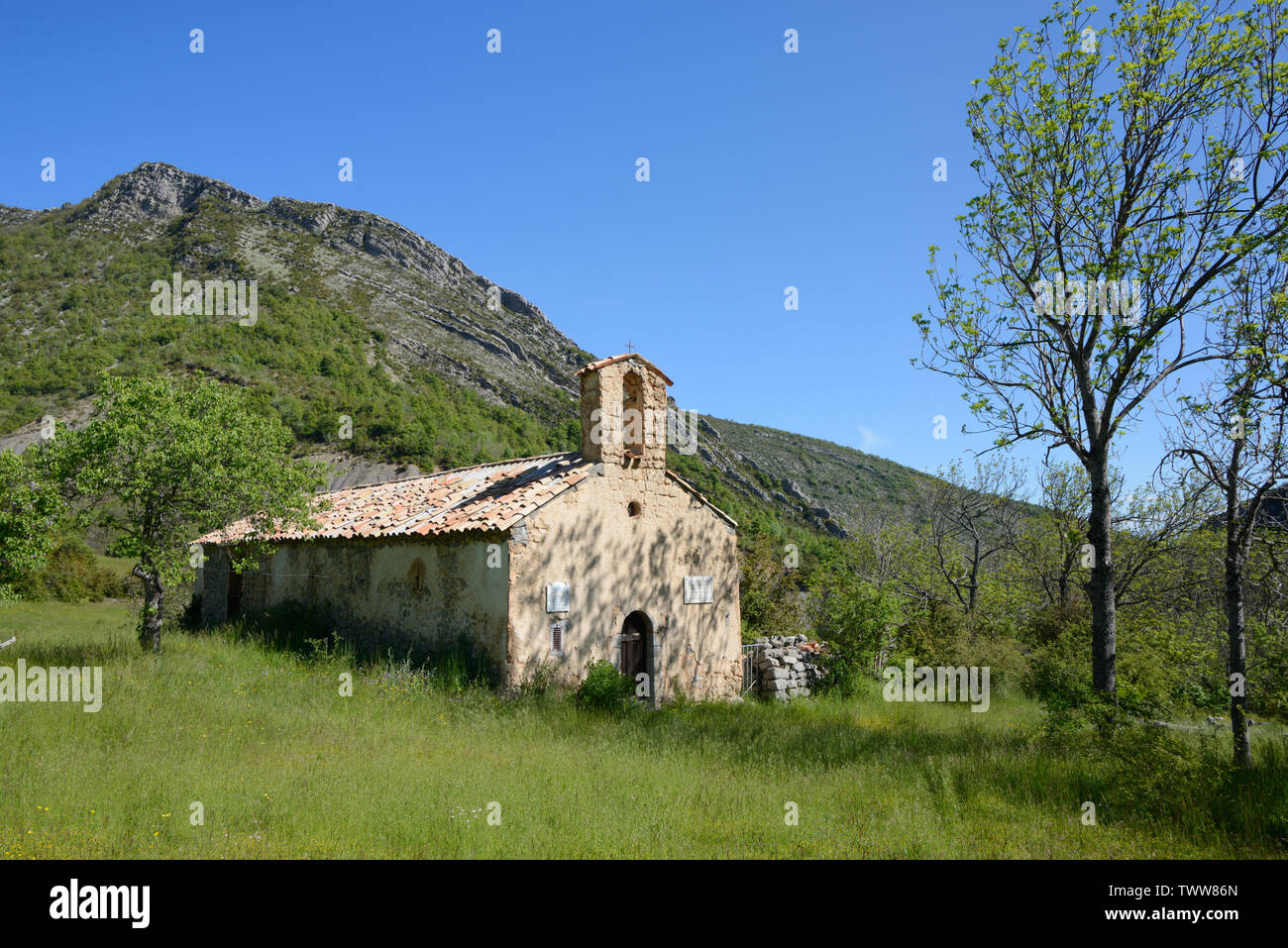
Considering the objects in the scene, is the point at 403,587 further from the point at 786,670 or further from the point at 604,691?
the point at 786,670

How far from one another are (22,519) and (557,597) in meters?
8.34

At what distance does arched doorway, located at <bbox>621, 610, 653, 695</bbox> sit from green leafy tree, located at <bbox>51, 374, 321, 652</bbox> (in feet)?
23.2

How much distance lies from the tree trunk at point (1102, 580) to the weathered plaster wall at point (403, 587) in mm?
9380

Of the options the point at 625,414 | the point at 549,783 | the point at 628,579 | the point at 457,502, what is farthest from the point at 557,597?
the point at 549,783

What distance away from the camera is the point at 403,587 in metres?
14.1

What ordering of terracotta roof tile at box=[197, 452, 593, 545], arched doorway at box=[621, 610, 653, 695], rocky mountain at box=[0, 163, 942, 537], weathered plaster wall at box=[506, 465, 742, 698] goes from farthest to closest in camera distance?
rocky mountain at box=[0, 163, 942, 537]
arched doorway at box=[621, 610, 653, 695]
terracotta roof tile at box=[197, 452, 593, 545]
weathered plaster wall at box=[506, 465, 742, 698]

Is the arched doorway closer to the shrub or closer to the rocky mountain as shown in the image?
the shrub

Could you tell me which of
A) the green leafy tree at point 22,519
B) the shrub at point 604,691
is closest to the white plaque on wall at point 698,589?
the shrub at point 604,691

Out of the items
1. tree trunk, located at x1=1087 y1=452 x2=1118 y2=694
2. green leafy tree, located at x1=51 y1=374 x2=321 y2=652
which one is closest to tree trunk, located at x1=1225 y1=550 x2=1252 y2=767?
tree trunk, located at x1=1087 y1=452 x2=1118 y2=694

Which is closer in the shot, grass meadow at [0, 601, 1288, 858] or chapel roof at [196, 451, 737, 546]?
grass meadow at [0, 601, 1288, 858]

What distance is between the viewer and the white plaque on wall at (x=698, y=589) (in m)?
14.9

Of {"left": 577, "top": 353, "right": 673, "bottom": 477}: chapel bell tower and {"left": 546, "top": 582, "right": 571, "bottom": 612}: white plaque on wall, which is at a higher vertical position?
{"left": 577, "top": 353, "right": 673, "bottom": 477}: chapel bell tower

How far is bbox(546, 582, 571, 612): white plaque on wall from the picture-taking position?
12.5 metres
